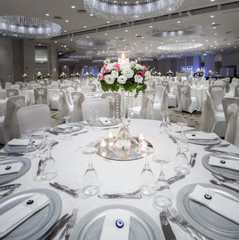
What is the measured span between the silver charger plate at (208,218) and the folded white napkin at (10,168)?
0.98 meters

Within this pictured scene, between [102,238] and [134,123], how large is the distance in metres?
1.82

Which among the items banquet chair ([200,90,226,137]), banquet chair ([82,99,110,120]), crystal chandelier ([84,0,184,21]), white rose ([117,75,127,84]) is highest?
crystal chandelier ([84,0,184,21])

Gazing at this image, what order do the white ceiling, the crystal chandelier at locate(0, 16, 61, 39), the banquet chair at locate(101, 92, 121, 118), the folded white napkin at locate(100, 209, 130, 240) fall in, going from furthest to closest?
the crystal chandelier at locate(0, 16, 61, 39)
the white ceiling
the banquet chair at locate(101, 92, 121, 118)
the folded white napkin at locate(100, 209, 130, 240)

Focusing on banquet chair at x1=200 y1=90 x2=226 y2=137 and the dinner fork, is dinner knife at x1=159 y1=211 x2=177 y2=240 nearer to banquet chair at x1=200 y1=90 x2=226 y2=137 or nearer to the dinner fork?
the dinner fork

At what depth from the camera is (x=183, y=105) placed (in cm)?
728

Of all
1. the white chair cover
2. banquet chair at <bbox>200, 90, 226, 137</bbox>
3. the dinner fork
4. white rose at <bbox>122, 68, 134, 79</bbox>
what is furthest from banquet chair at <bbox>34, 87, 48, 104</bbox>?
the dinner fork

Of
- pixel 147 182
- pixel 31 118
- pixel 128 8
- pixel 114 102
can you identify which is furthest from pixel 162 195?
pixel 128 8

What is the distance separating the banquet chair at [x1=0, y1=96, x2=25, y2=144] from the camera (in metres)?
3.50

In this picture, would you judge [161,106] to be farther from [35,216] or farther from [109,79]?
[35,216]

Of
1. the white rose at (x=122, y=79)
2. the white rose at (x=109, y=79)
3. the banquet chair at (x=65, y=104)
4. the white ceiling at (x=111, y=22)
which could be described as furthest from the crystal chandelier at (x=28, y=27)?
the white rose at (x=122, y=79)

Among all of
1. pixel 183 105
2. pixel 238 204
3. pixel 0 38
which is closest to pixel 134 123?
pixel 238 204

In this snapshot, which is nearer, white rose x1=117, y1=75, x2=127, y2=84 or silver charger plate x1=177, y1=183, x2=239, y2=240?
silver charger plate x1=177, y1=183, x2=239, y2=240

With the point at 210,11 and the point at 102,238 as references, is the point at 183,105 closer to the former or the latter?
the point at 210,11

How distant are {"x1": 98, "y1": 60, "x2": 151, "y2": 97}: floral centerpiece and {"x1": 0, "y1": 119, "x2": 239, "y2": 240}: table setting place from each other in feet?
1.65
